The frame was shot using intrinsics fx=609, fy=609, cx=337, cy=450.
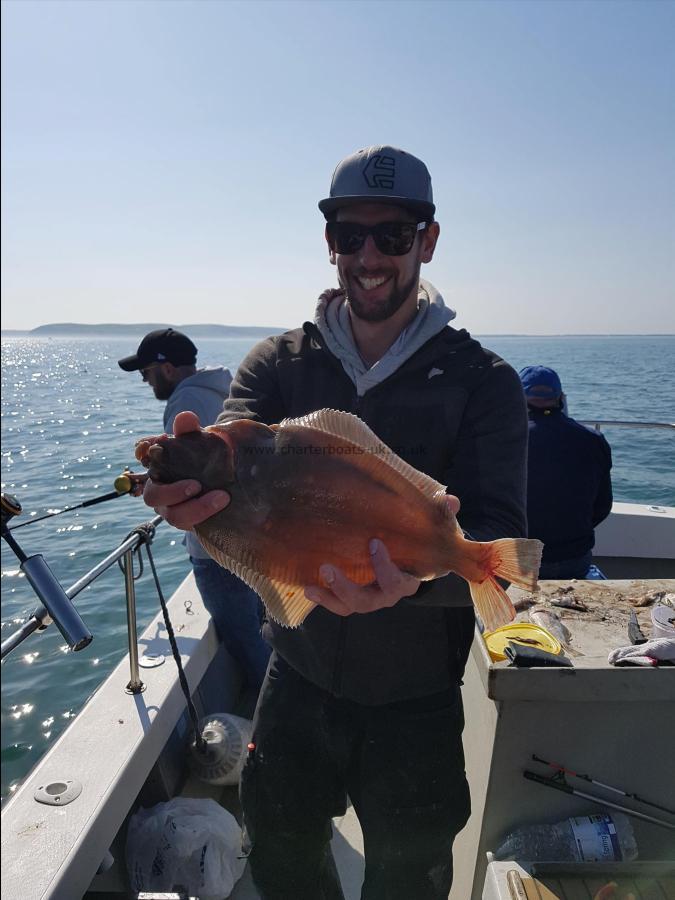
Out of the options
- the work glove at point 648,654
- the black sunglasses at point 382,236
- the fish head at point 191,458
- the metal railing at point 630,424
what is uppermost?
the black sunglasses at point 382,236

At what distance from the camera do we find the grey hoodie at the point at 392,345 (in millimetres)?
2855

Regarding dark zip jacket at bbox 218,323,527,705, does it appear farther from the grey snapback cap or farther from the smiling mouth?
the grey snapback cap

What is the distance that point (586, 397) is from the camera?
58.2ft

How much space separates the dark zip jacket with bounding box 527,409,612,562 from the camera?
574cm

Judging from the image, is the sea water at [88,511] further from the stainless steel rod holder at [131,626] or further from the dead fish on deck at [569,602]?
the dead fish on deck at [569,602]

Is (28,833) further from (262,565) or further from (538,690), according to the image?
(538,690)

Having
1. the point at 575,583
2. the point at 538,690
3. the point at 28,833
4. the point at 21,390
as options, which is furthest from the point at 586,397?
the point at 21,390

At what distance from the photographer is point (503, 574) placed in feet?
7.47

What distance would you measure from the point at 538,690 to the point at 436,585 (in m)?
0.91

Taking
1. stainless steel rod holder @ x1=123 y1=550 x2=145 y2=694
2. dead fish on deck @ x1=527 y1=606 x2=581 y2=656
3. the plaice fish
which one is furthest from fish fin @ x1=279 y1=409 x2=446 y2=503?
Result: stainless steel rod holder @ x1=123 y1=550 x2=145 y2=694

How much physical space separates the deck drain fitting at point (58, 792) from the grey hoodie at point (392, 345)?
2635 mm

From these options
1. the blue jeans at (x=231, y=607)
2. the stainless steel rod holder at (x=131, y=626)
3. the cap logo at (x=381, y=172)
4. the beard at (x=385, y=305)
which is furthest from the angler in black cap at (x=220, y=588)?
the cap logo at (x=381, y=172)

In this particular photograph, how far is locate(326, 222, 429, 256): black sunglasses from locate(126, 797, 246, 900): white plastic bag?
3491mm

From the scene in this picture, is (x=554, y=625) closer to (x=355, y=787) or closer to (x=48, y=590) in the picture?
(x=355, y=787)
